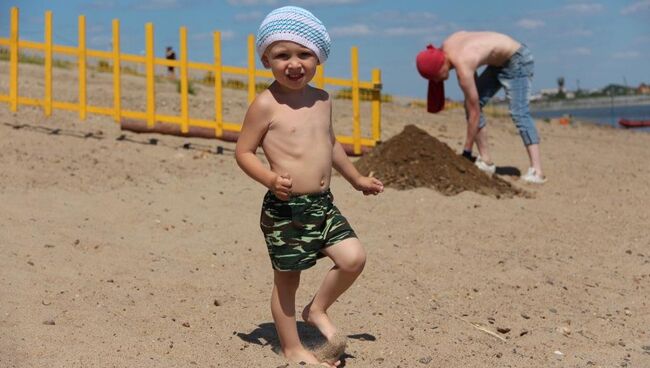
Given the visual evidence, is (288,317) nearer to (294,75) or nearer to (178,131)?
(294,75)

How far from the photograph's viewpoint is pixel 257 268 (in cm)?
554

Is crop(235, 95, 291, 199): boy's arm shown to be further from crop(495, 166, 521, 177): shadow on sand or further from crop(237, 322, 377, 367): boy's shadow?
crop(495, 166, 521, 177): shadow on sand

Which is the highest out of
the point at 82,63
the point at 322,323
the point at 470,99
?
the point at 82,63

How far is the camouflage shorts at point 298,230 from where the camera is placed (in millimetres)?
3740

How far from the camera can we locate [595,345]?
14.7ft

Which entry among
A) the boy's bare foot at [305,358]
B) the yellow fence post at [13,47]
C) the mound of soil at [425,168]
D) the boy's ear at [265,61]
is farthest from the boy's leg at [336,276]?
the yellow fence post at [13,47]

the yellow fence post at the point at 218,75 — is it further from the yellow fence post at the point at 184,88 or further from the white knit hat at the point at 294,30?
the white knit hat at the point at 294,30

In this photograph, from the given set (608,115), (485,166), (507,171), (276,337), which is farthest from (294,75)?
(608,115)

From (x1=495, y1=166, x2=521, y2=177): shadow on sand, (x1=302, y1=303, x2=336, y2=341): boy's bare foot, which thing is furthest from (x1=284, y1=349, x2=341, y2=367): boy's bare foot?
(x1=495, y1=166, x2=521, y2=177): shadow on sand

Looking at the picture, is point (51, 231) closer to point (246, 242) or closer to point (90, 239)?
point (90, 239)

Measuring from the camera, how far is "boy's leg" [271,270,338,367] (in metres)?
3.87

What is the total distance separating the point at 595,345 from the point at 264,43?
2.08 m

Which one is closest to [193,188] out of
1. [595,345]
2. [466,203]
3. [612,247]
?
[466,203]

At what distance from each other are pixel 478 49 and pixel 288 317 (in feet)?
18.1
